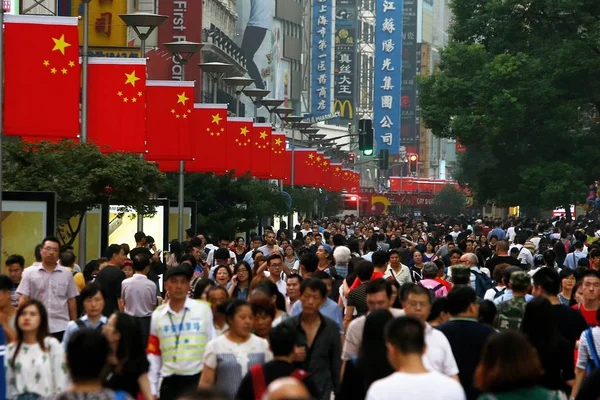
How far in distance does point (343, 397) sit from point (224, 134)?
1063 inches

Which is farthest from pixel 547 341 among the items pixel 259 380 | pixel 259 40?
pixel 259 40

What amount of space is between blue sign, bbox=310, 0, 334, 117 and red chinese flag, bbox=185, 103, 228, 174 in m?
121

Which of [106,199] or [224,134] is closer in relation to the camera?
[106,199]

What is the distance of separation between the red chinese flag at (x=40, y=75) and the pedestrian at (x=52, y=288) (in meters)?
8.35

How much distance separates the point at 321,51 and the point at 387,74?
27.8m

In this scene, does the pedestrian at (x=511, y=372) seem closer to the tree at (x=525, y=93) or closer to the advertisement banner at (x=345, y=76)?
the tree at (x=525, y=93)

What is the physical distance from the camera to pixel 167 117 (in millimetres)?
31297

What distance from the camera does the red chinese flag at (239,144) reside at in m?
40.4

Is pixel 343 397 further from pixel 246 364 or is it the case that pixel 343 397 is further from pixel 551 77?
pixel 551 77

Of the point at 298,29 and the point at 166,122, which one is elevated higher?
the point at 298,29

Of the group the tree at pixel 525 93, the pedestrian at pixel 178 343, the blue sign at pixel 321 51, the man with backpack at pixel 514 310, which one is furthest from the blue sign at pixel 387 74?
the pedestrian at pixel 178 343

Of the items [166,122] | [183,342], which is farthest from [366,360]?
[166,122]

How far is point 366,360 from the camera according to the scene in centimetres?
986

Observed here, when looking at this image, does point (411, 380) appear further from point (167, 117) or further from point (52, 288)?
point (167, 117)
